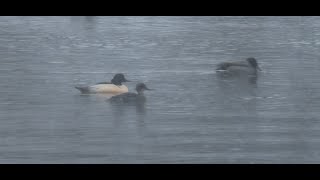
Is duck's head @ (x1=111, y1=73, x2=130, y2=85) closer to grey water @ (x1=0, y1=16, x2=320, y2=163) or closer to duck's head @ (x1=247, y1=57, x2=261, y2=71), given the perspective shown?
grey water @ (x1=0, y1=16, x2=320, y2=163)

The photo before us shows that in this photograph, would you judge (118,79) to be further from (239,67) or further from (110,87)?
(239,67)

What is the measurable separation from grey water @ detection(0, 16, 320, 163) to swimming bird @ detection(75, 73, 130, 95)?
3 cm

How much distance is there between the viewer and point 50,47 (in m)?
3.90

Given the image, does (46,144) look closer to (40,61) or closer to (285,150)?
(40,61)

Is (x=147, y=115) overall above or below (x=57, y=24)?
below

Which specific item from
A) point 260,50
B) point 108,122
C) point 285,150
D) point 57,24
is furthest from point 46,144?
point 260,50

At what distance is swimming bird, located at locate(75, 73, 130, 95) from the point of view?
3723 millimetres

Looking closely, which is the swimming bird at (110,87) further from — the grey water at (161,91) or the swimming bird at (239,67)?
the swimming bird at (239,67)

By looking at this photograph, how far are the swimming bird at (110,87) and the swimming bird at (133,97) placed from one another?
2cm

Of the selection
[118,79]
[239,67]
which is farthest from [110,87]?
[239,67]

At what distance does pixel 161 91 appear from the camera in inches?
149

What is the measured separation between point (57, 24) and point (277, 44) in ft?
3.63
